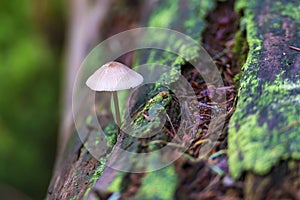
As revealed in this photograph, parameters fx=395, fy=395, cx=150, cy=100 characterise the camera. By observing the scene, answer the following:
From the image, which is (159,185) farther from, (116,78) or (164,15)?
(164,15)

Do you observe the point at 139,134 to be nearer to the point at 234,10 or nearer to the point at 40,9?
the point at 234,10

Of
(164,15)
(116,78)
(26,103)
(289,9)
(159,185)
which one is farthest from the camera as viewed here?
(26,103)

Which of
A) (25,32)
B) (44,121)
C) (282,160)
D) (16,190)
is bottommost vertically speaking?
(16,190)

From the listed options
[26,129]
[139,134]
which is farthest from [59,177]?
[26,129]

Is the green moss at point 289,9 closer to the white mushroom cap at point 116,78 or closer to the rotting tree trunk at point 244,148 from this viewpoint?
the rotting tree trunk at point 244,148

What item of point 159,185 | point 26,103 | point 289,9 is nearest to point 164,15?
point 289,9
